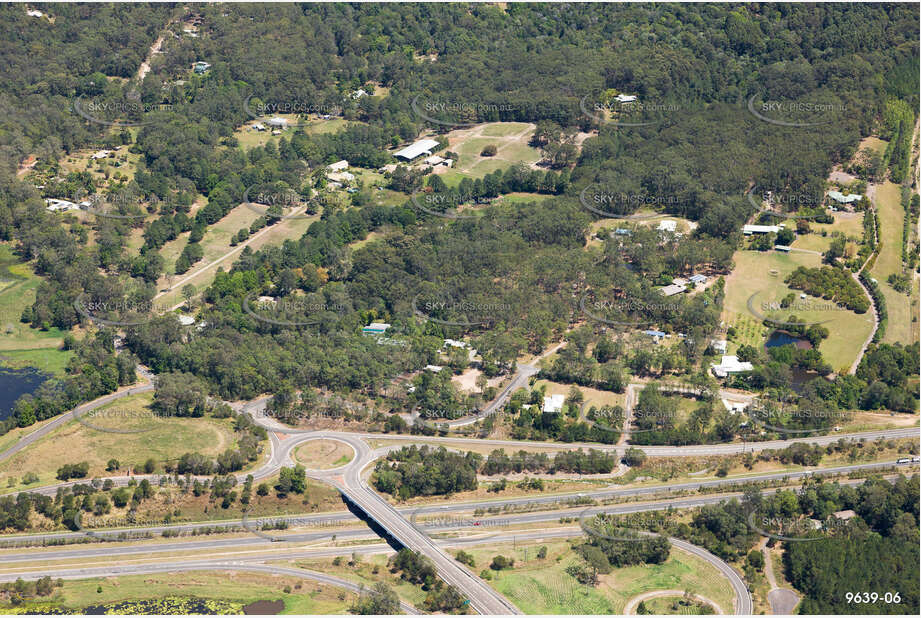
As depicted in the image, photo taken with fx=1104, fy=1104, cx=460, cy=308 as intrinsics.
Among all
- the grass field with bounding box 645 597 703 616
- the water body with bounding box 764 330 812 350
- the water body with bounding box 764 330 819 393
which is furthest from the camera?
the water body with bounding box 764 330 812 350

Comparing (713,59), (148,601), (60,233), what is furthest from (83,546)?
(713,59)

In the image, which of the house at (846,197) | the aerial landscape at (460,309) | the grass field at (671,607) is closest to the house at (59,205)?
the aerial landscape at (460,309)

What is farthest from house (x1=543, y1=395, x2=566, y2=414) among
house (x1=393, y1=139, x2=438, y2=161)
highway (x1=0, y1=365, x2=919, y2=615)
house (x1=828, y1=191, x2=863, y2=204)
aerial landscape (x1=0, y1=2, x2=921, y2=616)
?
house (x1=393, y1=139, x2=438, y2=161)

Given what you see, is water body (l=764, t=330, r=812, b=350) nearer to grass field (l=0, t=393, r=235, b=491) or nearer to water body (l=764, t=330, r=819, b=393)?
water body (l=764, t=330, r=819, b=393)

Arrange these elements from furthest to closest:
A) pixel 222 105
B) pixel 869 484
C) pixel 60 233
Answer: pixel 222 105
pixel 60 233
pixel 869 484

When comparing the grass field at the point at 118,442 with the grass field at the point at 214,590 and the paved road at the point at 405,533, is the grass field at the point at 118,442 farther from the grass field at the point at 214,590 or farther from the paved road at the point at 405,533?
the grass field at the point at 214,590

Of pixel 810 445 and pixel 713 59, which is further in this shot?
pixel 713 59

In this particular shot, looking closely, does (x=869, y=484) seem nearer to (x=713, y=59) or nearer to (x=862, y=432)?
(x=862, y=432)
